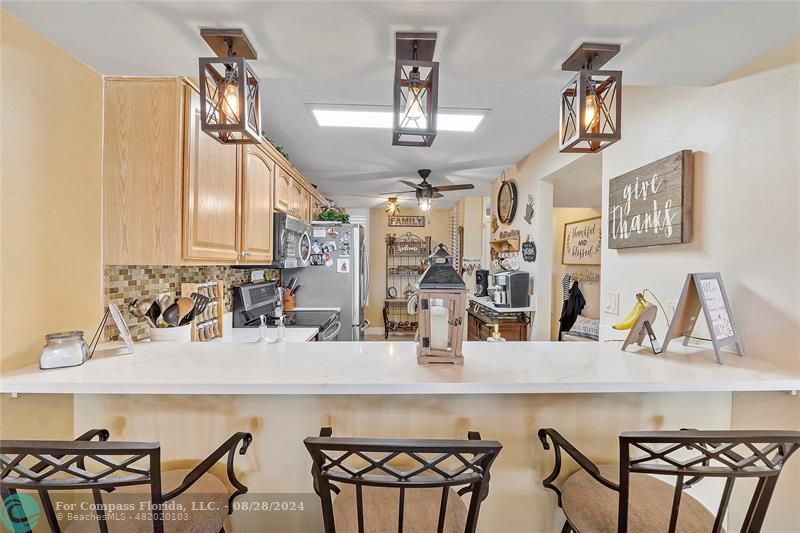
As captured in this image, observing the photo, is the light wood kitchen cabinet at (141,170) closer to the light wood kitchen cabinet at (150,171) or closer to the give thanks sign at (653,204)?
the light wood kitchen cabinet at (150,171)

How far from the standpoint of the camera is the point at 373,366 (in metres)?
1.17

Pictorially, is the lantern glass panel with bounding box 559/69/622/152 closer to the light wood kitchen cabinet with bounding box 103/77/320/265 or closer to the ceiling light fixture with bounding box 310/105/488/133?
the ceiling light fixture with bounding box 310/105/488/133

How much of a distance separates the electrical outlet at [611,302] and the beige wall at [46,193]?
8.37ft

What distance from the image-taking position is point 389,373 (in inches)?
43.7

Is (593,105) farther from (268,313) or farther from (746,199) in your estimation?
(268,313)

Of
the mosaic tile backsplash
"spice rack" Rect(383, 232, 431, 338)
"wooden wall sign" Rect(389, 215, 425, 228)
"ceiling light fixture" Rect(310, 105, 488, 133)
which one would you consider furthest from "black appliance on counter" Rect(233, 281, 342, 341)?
"wooden wall sign" Rect(389, 215, 425, 228)

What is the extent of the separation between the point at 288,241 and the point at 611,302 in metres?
2.32

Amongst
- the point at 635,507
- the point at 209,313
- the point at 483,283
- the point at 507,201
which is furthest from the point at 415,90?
the point at 483,283

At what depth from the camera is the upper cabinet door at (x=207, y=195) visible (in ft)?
4.87

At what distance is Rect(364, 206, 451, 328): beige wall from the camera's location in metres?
6.48

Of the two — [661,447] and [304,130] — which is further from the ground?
[304,130]

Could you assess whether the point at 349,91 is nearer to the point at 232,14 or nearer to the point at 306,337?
the point at 232,14

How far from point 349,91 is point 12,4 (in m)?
1.50

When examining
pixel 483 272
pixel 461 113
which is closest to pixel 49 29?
pixel 461 113
